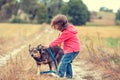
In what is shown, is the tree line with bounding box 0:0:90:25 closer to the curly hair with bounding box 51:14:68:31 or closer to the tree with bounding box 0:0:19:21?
the tree with bounding box 0:0:19:21

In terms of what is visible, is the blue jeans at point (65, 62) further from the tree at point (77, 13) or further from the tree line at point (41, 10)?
the tree at point (77, 13)

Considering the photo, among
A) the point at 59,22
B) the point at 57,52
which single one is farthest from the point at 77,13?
the point at 59,22

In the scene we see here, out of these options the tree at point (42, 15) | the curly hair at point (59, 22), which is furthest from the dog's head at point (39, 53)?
the tree at point (42, 15)

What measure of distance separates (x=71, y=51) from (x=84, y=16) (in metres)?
77.3

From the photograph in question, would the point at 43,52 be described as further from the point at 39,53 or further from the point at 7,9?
the point at 7,9

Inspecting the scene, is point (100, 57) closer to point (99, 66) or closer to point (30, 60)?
point (99, 66)

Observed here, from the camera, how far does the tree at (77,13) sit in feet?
274

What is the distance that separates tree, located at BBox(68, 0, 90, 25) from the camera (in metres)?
83.4

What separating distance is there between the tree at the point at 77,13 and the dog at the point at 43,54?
71361 millimetres

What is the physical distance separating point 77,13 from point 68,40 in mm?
75959

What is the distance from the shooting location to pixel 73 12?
8462cm

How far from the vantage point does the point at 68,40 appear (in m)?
9.63

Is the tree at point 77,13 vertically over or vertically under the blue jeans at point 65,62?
under

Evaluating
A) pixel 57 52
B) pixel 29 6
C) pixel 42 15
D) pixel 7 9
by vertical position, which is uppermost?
pixel 57 52
